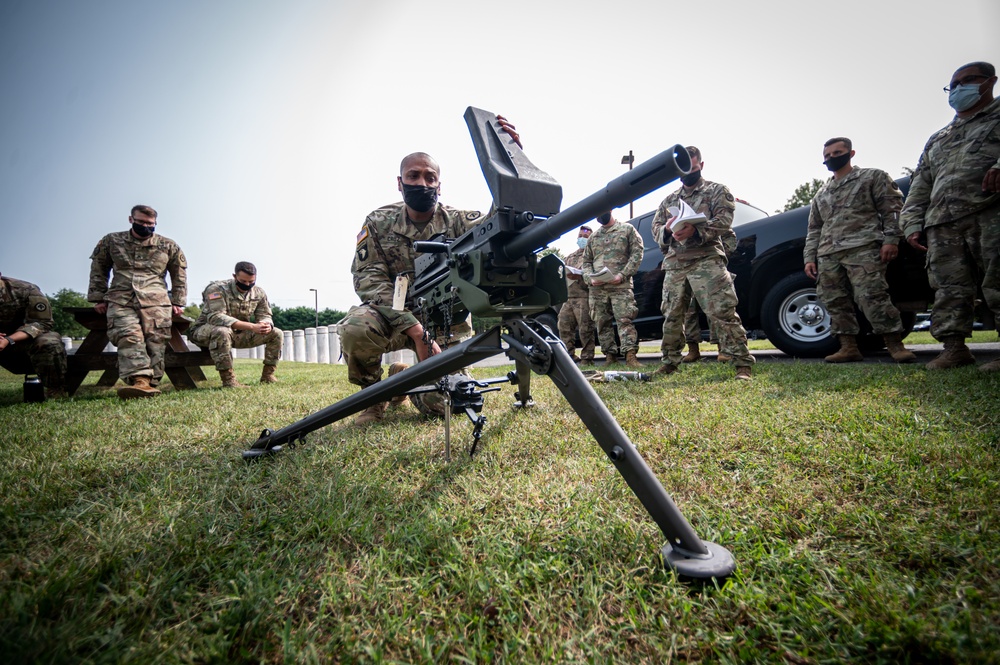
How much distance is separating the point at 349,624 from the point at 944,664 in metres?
1.06

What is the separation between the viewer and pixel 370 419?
280 cm

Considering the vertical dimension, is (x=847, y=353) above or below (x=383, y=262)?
below

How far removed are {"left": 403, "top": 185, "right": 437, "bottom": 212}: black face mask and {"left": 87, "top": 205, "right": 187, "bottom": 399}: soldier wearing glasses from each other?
12.7ft

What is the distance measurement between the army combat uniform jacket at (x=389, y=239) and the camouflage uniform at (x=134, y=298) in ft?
11.2

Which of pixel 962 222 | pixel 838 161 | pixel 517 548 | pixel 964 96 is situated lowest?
pixel 517 548

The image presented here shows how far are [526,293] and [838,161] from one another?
179 inches

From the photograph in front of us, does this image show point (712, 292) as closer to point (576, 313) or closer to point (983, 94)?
point (983, 94)

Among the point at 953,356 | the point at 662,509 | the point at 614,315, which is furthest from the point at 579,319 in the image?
the point at 662,509

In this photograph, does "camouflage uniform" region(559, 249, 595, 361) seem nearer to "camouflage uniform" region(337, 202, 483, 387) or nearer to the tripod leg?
"camouflage uniform" region(337, 202, 483, 387)

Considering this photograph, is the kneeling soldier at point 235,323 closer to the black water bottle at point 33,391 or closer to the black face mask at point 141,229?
the black face mask at point 141,229

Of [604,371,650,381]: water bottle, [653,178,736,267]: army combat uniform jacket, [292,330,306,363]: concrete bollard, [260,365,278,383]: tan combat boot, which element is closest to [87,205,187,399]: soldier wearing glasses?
[260,365,278,383]: tan combat boot

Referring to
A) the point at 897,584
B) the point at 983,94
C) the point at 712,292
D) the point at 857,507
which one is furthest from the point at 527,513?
the point at 983,94

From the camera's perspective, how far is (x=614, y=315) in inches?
227

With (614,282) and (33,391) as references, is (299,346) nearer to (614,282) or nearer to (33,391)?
(33,391)
